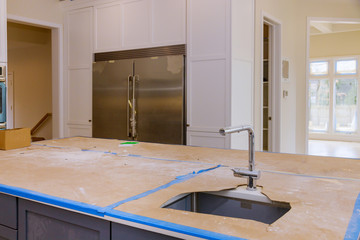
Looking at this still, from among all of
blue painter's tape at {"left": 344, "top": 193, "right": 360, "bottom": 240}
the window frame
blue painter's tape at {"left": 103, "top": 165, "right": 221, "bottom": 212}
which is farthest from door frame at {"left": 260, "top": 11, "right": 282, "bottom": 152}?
the window frame

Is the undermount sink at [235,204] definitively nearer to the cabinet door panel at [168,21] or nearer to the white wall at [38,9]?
the cabinet door panel at [168,21]

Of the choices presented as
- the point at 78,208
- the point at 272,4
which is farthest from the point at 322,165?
the point at 272,4

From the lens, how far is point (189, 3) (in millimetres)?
3912

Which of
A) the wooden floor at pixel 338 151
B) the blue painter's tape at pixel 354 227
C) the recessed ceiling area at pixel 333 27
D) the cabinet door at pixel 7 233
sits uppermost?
the recessed ceiling area at pixel 333 27

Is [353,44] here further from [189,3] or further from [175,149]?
[175,149]

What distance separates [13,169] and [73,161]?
332 millimetres

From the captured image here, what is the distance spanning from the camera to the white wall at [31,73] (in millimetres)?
7383

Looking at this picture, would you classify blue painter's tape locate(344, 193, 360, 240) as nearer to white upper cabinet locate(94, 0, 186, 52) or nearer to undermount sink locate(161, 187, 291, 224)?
undermount sink locate(161, 187, 291, 224)

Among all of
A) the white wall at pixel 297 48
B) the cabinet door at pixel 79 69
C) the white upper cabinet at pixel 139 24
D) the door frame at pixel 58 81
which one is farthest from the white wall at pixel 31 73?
the white wall at pixel 297 48

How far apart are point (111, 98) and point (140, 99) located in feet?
1.77

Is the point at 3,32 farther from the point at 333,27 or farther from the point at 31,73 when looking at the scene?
the point at 333,27

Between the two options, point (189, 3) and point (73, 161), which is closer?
point (73, 161)

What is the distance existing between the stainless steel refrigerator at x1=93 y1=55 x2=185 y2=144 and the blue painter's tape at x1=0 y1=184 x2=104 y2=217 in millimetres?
2741

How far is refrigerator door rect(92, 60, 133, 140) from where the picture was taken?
446 centimetres
